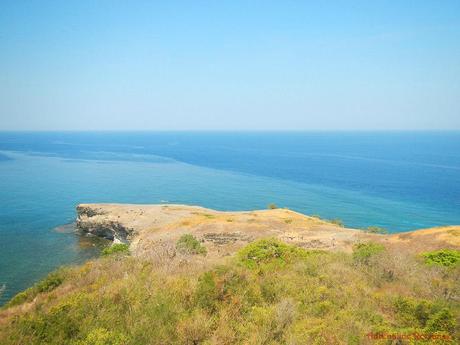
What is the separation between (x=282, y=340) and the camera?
8695 millimetres

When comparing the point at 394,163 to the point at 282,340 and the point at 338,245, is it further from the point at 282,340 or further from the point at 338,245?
the point at 282,340

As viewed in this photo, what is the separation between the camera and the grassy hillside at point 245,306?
860 cm

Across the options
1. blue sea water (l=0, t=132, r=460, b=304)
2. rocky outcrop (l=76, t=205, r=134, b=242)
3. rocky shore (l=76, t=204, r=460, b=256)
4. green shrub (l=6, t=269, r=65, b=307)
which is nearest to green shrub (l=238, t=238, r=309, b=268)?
rocky shore (l=76, t=204, r=460, b=256)

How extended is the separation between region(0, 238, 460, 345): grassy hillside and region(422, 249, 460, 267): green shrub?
356 centimetres

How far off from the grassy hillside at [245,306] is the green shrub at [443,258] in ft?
11.7

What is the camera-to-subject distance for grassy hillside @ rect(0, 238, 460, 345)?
860 centimetres

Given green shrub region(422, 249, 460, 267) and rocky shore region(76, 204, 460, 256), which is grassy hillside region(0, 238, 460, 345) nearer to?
green shrub region(422, 249, 460, 267)

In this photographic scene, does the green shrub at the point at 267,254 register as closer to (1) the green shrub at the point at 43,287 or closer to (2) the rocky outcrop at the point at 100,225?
(1) the green shrub at the point at 43,287

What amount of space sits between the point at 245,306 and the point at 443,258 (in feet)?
52.3

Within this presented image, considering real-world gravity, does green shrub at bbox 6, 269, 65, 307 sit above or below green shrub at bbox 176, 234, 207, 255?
above

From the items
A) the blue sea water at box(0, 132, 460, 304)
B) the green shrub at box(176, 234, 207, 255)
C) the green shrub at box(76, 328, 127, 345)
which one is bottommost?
the blue sea water at box(0, 132, 460, 304)

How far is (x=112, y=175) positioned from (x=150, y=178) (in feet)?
50.1

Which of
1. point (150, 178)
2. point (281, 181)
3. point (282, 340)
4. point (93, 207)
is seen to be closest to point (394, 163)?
point (281, 181)

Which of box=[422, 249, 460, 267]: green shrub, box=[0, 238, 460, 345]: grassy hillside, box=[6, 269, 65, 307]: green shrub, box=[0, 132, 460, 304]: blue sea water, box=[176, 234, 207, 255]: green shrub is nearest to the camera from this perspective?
box=[0, 238, 460, 345]: grassy hillside
